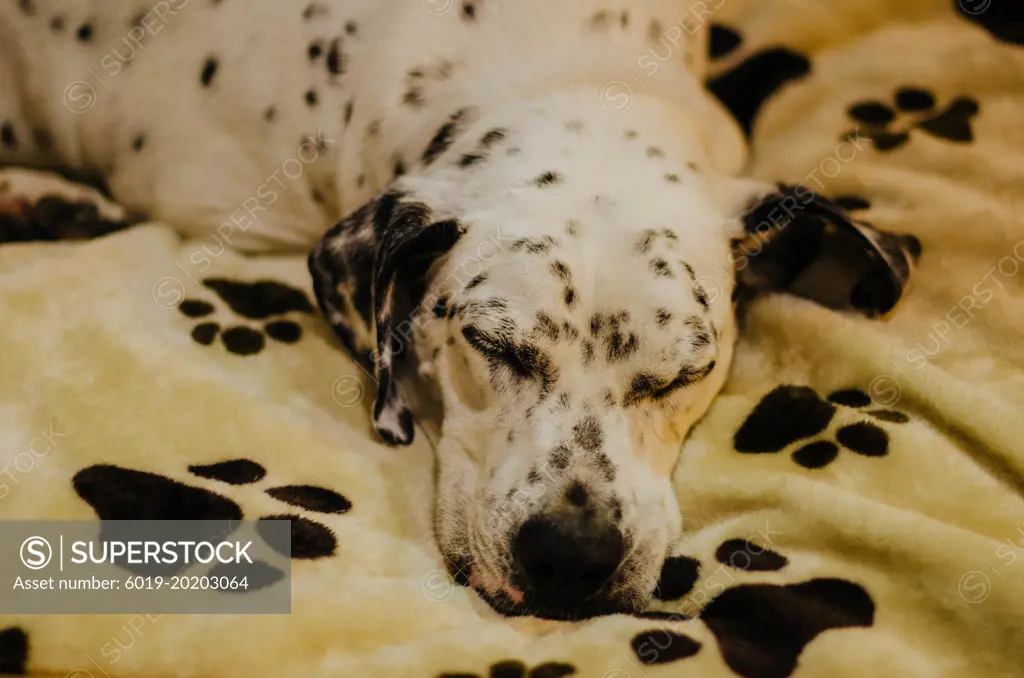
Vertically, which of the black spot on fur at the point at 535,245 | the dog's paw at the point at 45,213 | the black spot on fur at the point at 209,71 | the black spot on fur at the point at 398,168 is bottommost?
the dog's paw at the point at 45,213

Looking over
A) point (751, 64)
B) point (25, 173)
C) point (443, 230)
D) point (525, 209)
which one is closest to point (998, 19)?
point (751, 64)

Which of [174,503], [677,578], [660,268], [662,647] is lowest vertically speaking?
[677,578]

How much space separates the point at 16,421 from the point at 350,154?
1109 millimetres

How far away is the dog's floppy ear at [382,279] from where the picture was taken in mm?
2014

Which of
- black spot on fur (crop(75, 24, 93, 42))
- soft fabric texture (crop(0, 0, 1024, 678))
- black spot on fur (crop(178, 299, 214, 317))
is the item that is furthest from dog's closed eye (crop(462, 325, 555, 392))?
black spot on fur (crop(75, 24, 93, 42))

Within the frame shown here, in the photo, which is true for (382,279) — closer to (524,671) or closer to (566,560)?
(566,560)

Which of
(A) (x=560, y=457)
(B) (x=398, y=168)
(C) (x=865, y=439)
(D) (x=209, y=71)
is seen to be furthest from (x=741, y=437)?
(D) (x=209, y=71)

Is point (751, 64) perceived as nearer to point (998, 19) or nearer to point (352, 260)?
point (998, 19)

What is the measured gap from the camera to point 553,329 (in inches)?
71.6

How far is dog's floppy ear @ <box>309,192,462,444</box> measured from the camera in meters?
2.01

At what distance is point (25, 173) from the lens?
281cm

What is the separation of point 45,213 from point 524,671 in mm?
2163

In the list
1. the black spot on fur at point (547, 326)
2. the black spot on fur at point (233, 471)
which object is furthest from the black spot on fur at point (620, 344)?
the black spot on fur at point (233, 471)

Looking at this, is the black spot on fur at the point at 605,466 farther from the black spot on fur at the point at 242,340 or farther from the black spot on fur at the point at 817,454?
the black spot on fur at the point at 242,340
